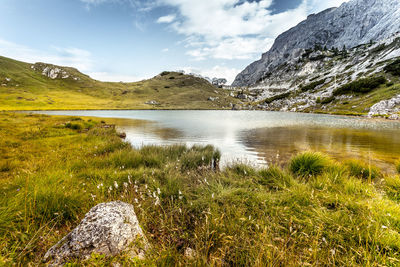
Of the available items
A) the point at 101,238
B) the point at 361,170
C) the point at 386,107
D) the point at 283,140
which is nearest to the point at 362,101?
the point at 386,107

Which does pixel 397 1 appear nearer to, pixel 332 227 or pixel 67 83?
pixel 332 227

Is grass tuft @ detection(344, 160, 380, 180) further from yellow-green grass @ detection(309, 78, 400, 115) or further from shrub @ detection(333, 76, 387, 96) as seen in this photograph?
shrub @ detection(333, 76, 387, 96)

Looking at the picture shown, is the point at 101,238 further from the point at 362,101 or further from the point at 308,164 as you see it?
the point at 362,101

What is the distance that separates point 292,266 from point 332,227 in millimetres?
1876

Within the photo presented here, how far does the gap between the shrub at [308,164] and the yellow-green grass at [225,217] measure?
2.3 inches

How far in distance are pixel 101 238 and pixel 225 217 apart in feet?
7.84

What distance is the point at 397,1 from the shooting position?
175375 millimetres

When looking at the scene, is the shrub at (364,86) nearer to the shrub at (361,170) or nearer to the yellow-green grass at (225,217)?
the shrub at (361,170)

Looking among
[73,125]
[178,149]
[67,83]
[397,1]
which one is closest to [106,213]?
[178,149]

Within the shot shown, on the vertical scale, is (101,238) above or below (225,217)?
above

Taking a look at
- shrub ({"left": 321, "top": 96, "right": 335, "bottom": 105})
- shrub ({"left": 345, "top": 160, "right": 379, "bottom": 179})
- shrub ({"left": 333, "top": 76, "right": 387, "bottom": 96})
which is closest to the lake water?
shrub ({"left": 345, "top": 160, "right": 379, "bottom": 179})

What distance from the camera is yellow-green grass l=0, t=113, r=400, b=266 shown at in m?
2.40

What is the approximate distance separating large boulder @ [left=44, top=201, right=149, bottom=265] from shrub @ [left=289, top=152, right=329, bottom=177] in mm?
6402

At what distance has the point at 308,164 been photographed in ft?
23.4
